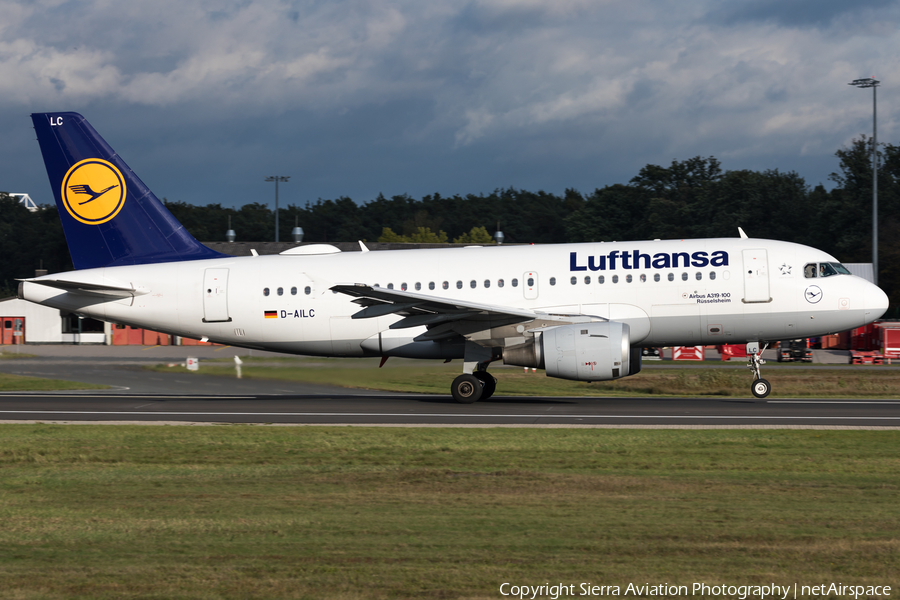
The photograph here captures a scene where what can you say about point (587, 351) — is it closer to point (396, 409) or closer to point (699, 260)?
point (699, 260)

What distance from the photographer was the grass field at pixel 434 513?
7125mm

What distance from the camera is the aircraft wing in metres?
20.9

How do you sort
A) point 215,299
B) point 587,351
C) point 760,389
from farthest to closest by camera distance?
1. point 215,299
2. point 760,389
3. point 587,351

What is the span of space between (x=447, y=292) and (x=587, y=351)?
14.9 feet

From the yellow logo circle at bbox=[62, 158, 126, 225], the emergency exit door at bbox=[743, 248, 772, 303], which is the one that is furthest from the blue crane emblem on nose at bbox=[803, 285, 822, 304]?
the yellow logo circle at bbox=[62, 158, 126, 225]

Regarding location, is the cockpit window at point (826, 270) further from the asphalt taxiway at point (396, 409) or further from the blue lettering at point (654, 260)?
the asphalt taxiway at point (396, 409)

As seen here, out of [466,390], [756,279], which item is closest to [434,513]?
[466,390]

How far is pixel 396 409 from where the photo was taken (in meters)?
20.9

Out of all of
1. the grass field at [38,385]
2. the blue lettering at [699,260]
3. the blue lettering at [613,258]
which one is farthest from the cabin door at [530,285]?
the grass field at [38,385]

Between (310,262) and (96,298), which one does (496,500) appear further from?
(96,298)

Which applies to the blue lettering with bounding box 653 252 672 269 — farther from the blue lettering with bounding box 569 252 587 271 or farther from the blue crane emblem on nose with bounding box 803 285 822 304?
the blue crane emblem on nose with bounding box 803 285 822 304

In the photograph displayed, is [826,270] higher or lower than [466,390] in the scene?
higher

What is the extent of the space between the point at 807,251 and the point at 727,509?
15235mm

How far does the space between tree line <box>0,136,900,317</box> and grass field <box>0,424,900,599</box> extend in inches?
2333
